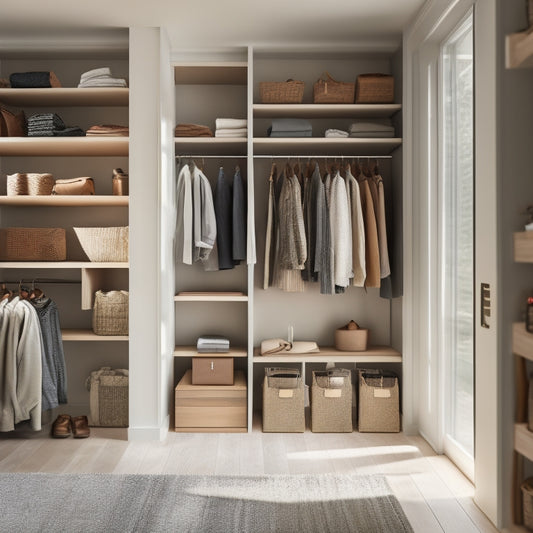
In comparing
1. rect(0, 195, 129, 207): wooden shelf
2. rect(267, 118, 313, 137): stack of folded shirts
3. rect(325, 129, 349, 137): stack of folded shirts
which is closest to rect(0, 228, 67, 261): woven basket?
rect(0, 195, 129, 207): wooden shelf

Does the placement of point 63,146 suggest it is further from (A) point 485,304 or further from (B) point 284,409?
(A) point 485,304

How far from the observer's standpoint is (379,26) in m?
3.93

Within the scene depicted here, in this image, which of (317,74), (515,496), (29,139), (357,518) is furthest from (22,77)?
(515,496)

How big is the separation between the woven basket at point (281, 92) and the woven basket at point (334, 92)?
4.8 inches

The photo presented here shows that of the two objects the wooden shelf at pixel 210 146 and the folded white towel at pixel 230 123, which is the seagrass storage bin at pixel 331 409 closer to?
the wooden shelf at pixel 210 146

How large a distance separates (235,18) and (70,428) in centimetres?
277

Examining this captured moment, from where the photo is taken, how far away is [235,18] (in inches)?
148

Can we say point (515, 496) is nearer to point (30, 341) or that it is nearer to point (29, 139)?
point (30, 341)

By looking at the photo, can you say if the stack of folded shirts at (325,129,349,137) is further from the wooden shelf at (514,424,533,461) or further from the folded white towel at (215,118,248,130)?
the wooden shelf at (514,424,533,461)

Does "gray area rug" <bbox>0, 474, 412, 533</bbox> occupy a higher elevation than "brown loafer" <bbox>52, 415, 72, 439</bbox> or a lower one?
lower

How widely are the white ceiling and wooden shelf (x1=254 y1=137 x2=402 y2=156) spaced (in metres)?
0.68

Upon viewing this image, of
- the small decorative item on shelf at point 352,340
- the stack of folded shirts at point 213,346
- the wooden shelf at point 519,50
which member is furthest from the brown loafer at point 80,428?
the wooden shelf at point 519,50

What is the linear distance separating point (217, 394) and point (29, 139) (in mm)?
2052

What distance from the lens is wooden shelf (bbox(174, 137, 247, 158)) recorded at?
418 centimetres
